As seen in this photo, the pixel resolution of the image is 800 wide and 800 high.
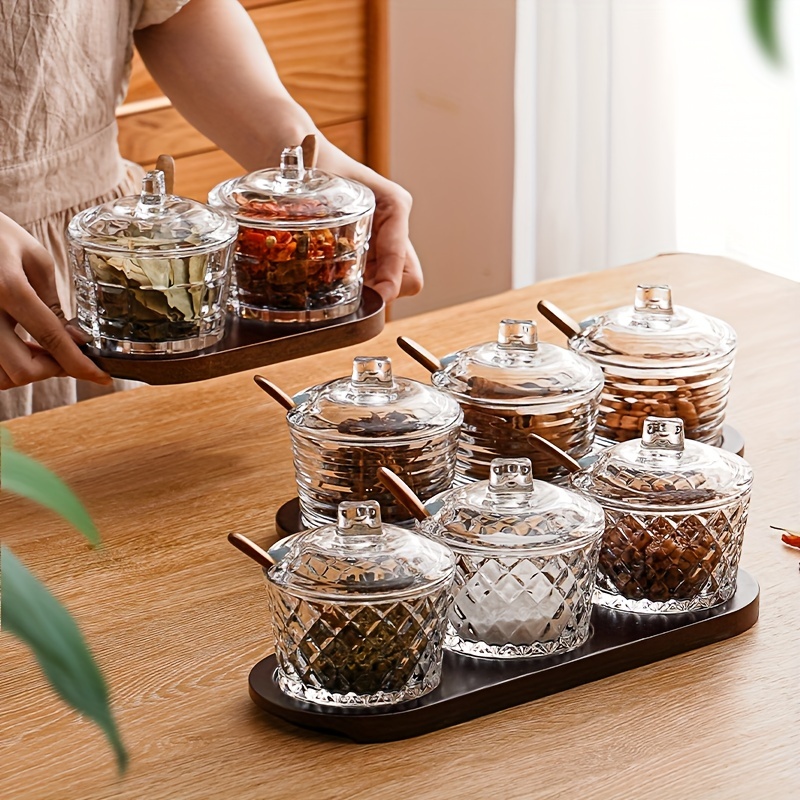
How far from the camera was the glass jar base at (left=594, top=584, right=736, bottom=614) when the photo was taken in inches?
32.8

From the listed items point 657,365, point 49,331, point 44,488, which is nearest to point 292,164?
point 49,331

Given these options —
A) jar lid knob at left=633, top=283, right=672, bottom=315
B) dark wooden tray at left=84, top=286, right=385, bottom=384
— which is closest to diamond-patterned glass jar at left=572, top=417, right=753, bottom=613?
jar lid knob at left=633, top=283, right=672, bottom=315

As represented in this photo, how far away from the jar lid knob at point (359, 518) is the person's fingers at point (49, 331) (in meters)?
0.37

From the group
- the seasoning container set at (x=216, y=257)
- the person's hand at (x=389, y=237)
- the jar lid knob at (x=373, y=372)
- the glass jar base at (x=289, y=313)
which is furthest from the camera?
the person's hand at (x=389, y=237)

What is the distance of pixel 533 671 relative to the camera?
759 millimetres

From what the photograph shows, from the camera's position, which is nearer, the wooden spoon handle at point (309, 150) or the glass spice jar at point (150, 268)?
the glass spice jar at point (150, 268)

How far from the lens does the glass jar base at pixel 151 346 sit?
103 cm

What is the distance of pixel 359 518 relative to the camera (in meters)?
0.72

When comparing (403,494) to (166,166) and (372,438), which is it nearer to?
(372,438)

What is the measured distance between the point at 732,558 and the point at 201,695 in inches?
14.1

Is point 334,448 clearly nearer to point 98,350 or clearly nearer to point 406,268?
point 98,350

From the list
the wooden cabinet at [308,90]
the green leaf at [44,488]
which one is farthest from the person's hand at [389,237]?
the wooden cabinet at [308,90]

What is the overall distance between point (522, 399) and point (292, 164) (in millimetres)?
318

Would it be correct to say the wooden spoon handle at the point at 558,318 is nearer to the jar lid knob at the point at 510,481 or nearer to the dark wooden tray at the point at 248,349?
the dark wooden tray at the point at 248,349
